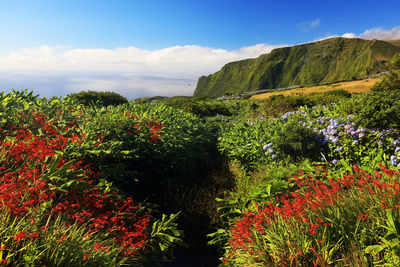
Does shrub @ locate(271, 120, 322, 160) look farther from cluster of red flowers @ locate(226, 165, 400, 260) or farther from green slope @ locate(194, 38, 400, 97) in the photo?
green slope @ locate(194, 38, 400, 97)

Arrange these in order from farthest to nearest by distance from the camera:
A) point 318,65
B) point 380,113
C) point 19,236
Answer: point 318,65
point 380,113
point 19,236

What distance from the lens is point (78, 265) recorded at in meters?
2.34

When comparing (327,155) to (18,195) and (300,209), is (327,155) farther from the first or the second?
(18,195)

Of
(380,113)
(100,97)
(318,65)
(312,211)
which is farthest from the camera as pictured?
(318,65)

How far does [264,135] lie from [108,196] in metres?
4.74

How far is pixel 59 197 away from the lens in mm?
3172

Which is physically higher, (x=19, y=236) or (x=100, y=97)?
(x=100, y=97)

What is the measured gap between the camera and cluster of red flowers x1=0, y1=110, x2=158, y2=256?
287cm

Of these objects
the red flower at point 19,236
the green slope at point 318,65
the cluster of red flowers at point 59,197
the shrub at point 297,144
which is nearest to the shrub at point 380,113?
Answer: the shrub at point 297,144

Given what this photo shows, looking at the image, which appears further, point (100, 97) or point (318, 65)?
point (318, 65)

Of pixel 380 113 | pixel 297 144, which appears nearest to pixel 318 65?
pixel 380 113

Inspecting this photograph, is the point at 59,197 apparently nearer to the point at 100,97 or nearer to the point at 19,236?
the point at 19,236

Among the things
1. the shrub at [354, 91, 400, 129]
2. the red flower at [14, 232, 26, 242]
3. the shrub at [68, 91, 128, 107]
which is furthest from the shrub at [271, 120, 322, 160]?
the shrub at [68, 91, 128, 107]

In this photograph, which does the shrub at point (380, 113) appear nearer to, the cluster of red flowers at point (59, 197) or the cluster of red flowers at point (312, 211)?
the cluster of red flowers at point (312, 211)
